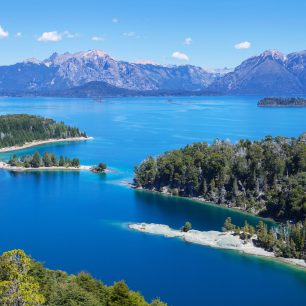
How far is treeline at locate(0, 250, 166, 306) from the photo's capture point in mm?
18656

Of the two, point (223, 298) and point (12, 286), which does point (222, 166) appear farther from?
point (12, 286)

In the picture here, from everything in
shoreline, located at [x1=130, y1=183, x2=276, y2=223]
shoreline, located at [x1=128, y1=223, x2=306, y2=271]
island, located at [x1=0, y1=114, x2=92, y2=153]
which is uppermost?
island, located at [x1=0, y1=114, x2=92, y2=153]

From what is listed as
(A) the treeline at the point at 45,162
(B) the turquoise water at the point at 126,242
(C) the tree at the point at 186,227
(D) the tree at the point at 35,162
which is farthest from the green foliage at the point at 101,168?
(C) the tree at the point at 186,227

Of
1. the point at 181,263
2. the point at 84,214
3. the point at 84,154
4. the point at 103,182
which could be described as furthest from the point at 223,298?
the point at 84,154

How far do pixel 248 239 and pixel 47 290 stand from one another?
79.9 feet

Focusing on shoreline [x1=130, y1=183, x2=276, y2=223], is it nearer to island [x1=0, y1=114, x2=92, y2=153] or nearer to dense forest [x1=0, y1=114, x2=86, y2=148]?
island [x1=0, y1=114, x2=92, y2=153]

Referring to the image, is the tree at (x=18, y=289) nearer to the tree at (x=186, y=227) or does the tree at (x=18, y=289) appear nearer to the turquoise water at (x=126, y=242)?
the turquoise water at (x=126, y=242)

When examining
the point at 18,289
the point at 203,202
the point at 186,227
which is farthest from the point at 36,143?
the point at 18,289

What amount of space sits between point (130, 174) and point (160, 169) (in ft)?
32.3

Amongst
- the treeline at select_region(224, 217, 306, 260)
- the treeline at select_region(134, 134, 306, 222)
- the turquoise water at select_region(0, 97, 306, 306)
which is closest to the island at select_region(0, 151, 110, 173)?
the turquoise water at select_region(0, 97, 306, 306)

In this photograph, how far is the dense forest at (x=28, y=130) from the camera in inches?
4337

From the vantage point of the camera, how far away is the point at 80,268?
40562mm

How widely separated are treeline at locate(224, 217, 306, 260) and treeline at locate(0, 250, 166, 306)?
19.2 metres

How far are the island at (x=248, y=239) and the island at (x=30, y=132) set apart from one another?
63.6 m
